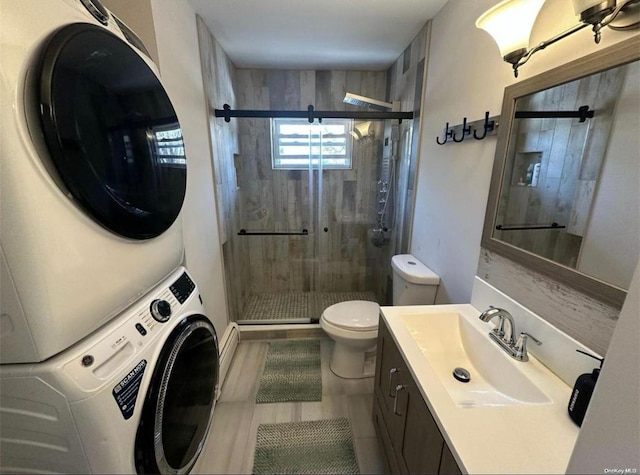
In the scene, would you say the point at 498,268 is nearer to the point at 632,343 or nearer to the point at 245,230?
the point at 632,343

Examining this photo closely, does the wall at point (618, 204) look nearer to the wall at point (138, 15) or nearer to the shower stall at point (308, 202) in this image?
the shower stall at point (308, 202)

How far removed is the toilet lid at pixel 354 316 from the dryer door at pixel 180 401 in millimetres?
876

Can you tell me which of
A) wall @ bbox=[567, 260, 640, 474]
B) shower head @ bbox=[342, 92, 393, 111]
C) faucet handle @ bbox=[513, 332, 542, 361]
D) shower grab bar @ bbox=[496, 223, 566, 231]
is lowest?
faucet handle @ bbox=[513, 332, 542, 361]

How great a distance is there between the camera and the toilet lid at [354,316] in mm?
1778

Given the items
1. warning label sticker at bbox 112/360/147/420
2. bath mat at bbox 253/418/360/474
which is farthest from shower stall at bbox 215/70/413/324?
warning label sticker at bbox 112/360/147/420

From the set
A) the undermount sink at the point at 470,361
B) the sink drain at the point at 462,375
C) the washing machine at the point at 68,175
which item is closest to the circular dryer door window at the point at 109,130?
the washing machine at the point at 68,175

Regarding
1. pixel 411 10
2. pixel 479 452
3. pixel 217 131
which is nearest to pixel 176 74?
pixel 217 131

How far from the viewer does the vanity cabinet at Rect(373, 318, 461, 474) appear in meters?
0.74

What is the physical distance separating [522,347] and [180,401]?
1.21 meters

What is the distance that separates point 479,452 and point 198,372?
3.20ft

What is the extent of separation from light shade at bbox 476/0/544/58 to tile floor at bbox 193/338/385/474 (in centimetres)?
192

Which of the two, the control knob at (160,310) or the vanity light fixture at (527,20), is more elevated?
the vanity light fixture at (527,20)

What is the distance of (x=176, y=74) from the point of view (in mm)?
1373

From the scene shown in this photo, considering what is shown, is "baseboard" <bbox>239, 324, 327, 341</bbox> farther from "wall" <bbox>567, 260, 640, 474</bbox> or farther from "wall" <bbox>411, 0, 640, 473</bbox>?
"wall" <bbox>567, 260, 640, 474</bbox>
